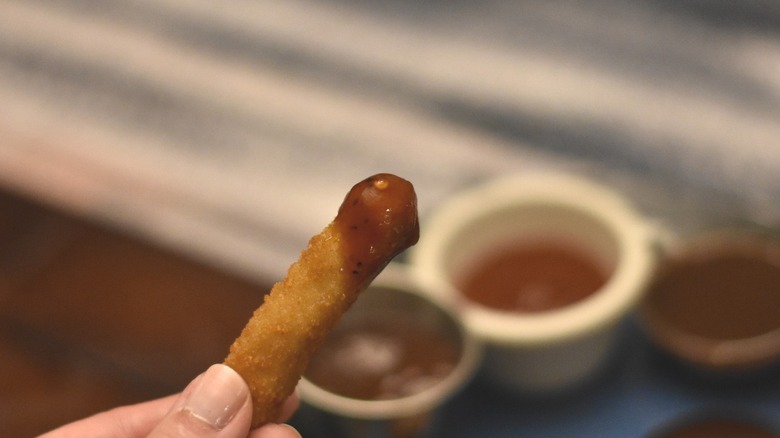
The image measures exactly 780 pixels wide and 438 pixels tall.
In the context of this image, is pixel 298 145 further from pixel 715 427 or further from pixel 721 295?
pixel 715 427

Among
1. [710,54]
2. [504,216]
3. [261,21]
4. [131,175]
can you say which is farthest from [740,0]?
[131,175]

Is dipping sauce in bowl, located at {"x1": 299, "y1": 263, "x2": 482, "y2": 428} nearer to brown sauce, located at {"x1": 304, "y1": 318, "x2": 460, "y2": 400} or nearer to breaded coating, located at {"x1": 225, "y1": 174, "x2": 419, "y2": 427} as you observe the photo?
A: brown sauce, located at {"x1": 304, "y1": 318, "x2": 460, "y2": 400}

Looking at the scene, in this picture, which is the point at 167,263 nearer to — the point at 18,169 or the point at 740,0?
the point at 18,169

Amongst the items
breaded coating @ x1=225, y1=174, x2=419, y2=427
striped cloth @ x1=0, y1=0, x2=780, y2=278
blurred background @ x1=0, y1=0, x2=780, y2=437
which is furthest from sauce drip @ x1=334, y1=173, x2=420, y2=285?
striped cloth @ x1=0, y1=0, x2=780, y2=278

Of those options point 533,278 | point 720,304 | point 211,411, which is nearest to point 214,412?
point 211,411

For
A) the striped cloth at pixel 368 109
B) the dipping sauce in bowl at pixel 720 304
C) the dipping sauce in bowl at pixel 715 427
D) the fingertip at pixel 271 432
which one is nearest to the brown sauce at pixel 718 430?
the dipping sauce in bowl at pixel 715 427

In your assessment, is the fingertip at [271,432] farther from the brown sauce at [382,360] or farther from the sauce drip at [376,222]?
the brown sauce at [382,360]
